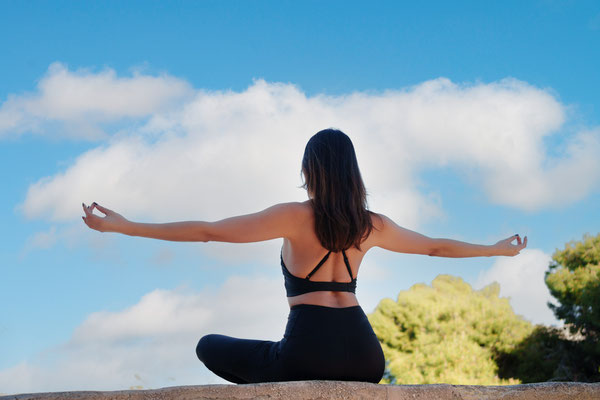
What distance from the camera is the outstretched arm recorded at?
2.65 metres

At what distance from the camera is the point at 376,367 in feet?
9.46

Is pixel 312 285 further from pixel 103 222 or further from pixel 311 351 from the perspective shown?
pixel 103 222

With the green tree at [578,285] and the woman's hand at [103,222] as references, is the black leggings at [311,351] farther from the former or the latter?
the green tree at [578,285]

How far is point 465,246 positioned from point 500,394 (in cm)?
101

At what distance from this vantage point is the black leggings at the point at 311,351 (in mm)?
2758

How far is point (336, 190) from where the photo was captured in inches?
117

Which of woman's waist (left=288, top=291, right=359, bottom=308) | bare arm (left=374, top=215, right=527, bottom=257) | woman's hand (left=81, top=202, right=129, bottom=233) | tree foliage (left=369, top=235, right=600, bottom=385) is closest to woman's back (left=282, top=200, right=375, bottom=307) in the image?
woman's waist (left=288, top=291, right=359, bottom=308)

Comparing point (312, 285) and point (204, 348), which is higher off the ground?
point (312, 285)

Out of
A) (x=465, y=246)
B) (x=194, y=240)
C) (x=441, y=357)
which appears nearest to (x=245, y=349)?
(x=194, y=240)

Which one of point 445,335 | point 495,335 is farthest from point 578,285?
point 445,335

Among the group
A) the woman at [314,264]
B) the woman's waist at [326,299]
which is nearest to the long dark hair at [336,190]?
the woman at [314,264]

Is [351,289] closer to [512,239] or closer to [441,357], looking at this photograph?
[512,239]

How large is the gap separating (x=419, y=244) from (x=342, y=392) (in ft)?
3.87

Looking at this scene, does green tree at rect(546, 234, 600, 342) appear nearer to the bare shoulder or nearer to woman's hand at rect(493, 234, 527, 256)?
woman's hand at rect(493, 234, 527, 256)
